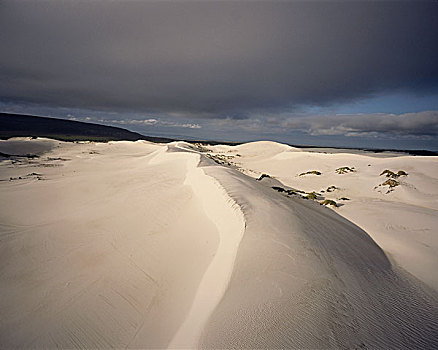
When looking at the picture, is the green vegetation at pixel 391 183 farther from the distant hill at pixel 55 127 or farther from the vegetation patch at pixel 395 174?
the distant hill at pixel 55 127

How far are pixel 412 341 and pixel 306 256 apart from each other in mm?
1235

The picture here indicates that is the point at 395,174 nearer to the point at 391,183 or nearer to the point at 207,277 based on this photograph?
the point at 391,183

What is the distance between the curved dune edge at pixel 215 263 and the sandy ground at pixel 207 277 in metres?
0.02

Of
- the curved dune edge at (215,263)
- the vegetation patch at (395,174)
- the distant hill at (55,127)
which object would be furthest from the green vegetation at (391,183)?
the distant hill at (55,127)

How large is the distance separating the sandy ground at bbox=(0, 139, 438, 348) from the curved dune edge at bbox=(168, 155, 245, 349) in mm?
16

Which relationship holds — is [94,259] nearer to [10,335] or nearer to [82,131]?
Answer: [10,335]

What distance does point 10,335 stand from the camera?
225 cm

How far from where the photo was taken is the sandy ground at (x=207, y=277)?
6.70 feet

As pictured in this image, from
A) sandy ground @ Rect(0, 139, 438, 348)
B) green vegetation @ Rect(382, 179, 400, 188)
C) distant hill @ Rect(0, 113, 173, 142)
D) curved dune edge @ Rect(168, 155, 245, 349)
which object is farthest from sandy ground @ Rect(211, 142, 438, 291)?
distant hill @ Rect(0, 113, 173, 142)

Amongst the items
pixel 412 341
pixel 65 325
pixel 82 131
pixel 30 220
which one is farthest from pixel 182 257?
pixel 82 131

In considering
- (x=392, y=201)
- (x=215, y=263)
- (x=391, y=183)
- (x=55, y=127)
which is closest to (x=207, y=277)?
(x=215, y=263)

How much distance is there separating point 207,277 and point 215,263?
0.97 feet

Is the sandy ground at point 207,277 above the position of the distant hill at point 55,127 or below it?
above

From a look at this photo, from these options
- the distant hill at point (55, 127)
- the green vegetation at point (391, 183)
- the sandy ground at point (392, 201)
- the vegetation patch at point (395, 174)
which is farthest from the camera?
the distant hill at point (55, 127)
